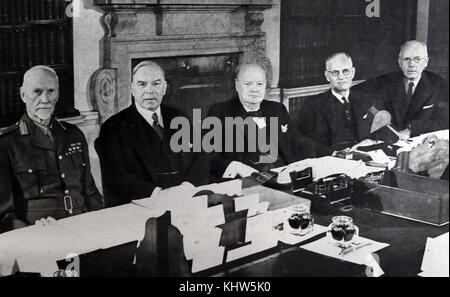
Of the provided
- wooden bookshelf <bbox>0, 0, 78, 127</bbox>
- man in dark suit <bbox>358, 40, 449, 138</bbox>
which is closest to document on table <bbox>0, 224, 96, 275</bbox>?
wooden bookshelf <bbox>0, 0, 78, 127</bbox>

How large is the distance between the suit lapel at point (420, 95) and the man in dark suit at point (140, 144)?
4.44 feet

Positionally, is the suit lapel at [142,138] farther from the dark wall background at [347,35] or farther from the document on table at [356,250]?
the document on table at [356,250]

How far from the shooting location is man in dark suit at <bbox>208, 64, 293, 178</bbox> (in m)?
3.25

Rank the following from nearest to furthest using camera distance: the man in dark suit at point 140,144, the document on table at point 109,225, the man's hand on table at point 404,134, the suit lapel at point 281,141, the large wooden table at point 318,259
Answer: the large wooden table at point 318,259, the document on table at point 109,225, the man in dark suit at point 140,144, the suit lapel at point 281,141, the man's hand on table at point 404,134

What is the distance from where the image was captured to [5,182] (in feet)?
8.81

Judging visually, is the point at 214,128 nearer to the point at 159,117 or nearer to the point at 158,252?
the point at 159,117

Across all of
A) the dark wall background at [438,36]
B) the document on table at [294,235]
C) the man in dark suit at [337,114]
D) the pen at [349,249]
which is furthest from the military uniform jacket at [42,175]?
the dark wall background at [438,36]

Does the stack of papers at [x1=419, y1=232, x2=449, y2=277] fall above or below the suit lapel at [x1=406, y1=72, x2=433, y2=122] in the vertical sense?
below

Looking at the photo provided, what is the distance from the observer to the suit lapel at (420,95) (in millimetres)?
3572

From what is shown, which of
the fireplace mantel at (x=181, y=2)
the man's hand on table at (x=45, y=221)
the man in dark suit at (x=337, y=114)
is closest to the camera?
the man's hand on table at (x=45, y=221)

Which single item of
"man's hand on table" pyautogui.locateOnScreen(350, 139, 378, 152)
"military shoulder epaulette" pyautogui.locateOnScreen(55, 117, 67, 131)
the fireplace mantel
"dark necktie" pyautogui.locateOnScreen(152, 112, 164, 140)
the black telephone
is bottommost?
the black telephone

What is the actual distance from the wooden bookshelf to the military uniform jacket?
0.27ft

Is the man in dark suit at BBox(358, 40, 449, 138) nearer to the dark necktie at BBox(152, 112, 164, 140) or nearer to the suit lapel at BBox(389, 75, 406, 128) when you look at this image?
the suit lapel at BBox(389, 75, 406, 128)

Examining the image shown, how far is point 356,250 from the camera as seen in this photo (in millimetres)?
2502
